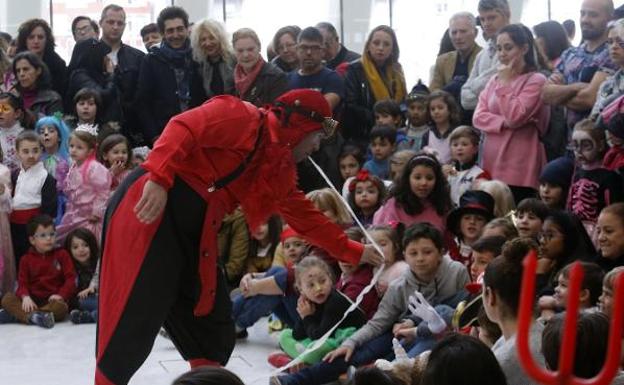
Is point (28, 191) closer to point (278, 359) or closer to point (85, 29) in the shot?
point (85, 29)

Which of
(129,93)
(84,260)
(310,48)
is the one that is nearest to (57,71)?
(129,93)

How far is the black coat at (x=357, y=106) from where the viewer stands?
6.78m

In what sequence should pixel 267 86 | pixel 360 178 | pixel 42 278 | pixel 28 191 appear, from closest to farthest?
1. pixel 360 178
2. pixel 42 278
3. pixel 267 86
4. pixel 28 191

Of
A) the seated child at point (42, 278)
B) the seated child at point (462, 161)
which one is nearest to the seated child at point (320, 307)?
the seated child at point (462, 161)

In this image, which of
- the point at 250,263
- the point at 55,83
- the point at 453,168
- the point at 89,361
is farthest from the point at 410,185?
the point at 55,83

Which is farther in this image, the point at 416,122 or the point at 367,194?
the point at 416,122

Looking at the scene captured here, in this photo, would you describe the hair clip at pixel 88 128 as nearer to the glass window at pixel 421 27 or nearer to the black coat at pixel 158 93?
the black coat at pixel 158 93

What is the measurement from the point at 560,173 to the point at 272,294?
1503mm

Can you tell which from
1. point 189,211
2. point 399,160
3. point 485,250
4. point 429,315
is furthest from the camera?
point 399,160

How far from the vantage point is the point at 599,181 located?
4.65 m

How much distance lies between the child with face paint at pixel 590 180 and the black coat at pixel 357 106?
2.08 meters

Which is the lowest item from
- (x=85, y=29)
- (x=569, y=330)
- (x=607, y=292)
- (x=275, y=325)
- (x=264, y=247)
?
(x=275, y=325)

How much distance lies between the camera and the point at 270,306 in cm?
532

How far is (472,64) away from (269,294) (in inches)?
88.4
